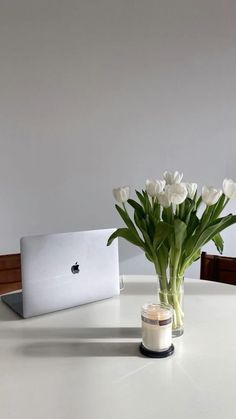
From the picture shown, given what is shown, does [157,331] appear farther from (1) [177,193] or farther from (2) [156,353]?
(1) [177,193]

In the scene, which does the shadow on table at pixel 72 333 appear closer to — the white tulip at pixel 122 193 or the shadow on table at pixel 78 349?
the shadow on table at pixel 78 349

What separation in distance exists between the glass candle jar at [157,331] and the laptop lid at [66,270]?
12.4 inches

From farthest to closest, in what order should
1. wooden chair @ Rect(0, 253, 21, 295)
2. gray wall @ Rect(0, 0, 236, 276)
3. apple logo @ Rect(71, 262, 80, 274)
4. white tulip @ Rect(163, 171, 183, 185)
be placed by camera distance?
gray wall @ Rect(0, 0, 236, 276)
wooden chair @ Rect(0, 253, 21, 295)
apple logo @ Rect(71, 262, 80, 274)
white tulip @ Rect(163, 171, 183, 185)

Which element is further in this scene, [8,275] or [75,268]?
[8,275]

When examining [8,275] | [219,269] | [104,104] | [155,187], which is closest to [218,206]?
[155,187]

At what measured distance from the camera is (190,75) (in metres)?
2.17

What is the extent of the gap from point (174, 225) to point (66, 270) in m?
0.41

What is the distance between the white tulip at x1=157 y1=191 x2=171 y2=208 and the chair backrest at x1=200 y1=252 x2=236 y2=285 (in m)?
0.79

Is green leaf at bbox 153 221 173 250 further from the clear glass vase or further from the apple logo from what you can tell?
the apple logo

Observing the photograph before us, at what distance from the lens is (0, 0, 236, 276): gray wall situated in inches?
78.0

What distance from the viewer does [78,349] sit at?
881mm

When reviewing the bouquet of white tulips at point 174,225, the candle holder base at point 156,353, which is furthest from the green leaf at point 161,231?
the candle holder base at point 156,353

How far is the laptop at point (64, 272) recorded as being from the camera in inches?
40.0

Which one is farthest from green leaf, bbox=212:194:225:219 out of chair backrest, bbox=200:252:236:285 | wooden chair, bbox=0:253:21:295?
wooden chair, bbox=0:253:21:295
